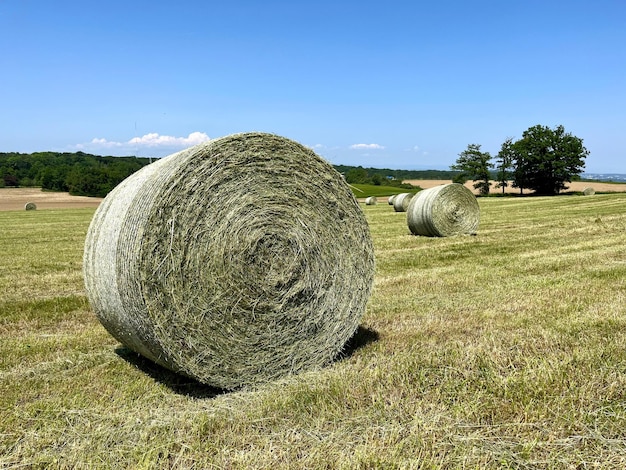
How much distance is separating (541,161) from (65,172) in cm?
5123

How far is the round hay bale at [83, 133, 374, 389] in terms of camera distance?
13.5 ft

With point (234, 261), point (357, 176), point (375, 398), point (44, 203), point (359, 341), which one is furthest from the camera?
point (357, 176)

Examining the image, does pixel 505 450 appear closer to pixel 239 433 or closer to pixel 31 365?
pixel 239 433

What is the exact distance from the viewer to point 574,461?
3049mm

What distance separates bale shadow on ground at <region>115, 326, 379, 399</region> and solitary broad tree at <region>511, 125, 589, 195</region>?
175 feet

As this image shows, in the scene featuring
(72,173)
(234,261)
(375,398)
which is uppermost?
(72,173)

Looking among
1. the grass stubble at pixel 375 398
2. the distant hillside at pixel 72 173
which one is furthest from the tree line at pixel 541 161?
the grass stubble at pixel 375 398

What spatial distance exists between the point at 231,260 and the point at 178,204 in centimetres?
64

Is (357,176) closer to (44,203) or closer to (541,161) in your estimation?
(541,161)

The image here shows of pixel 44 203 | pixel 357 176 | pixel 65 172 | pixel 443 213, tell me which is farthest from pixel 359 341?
pixel 357 176

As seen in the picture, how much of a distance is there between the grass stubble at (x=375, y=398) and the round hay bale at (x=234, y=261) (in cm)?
33

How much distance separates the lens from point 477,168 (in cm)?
6284

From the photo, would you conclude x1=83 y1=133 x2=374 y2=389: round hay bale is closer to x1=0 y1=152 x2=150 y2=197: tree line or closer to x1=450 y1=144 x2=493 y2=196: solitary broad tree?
x1=0 y1=152 x2=150 y2=197: tree line

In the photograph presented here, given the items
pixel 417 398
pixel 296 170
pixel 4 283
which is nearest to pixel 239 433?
pixel 417 398
